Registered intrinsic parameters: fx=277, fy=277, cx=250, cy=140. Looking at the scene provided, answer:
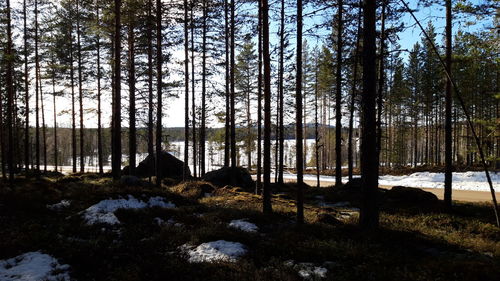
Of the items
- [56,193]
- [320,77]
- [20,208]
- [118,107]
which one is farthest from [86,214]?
[320,77]

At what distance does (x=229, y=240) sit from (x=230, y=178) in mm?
12204

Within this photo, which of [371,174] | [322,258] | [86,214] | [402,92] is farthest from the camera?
[402,92]

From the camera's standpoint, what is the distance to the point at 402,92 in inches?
1341

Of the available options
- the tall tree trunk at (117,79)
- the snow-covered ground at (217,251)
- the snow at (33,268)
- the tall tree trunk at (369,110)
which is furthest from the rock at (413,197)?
the tall tree trunk at (117,79)

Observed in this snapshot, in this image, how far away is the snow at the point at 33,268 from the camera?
18.7 ft

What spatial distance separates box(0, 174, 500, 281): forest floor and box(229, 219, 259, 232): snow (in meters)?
0.05

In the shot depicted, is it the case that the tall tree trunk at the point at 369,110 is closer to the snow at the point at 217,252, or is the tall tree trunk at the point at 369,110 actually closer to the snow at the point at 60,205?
the snow at the point at 217,252

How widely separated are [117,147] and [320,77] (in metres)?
23.5

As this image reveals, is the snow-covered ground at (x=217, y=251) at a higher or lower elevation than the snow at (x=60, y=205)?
lower

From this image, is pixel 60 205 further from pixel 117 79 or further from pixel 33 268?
pixel 117 79

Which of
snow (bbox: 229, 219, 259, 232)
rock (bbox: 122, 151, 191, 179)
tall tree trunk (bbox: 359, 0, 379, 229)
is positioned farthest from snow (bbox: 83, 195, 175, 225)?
rock (bbox: 122, 151, 191, 179)

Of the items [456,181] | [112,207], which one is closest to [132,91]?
[112,207]

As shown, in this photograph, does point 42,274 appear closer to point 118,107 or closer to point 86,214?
point 86,214

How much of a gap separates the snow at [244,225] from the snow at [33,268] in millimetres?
4733
